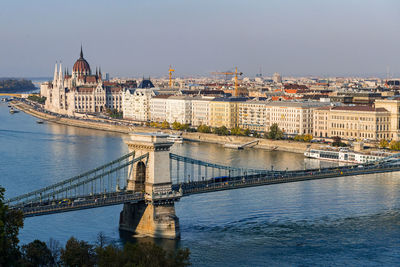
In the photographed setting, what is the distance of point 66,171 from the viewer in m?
28.7

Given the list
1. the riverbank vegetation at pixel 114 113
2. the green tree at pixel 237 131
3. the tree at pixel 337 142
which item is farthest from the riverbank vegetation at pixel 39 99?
the tree at pixel 337 142

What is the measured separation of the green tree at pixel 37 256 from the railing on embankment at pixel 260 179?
17.7 ft

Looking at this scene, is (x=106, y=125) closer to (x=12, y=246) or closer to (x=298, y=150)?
(x=298, y=150)

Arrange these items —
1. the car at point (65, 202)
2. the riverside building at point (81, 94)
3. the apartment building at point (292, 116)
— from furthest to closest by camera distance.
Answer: the riverside building at point (81, 94) → the apartment building at point (292, 116) → the car at point (65, 202)

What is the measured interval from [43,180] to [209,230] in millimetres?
8505

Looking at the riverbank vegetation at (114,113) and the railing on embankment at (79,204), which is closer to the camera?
the railing on embankment at (79,204)

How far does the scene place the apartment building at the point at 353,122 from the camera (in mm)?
39562

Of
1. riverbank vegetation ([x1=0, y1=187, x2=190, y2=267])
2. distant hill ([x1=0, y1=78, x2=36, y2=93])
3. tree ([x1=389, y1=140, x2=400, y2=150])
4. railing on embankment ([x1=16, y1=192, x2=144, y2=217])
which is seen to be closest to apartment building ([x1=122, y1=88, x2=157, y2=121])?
tree ([x1=389, y1=140, x2=400, y2=150])

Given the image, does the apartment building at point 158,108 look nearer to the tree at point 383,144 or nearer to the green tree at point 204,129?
the green tree at point 204,129

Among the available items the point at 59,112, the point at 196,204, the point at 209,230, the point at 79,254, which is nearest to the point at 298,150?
the point at 196,204

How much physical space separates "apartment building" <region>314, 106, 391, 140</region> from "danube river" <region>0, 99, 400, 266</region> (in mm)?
10025

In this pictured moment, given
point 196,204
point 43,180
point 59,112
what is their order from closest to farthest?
1. point 196,204
2. point 43,180
3. point 59,112

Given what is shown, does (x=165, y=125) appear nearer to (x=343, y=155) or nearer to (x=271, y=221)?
(x=343, y=155)

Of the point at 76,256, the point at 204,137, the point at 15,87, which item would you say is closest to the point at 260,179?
the point at 76,256
